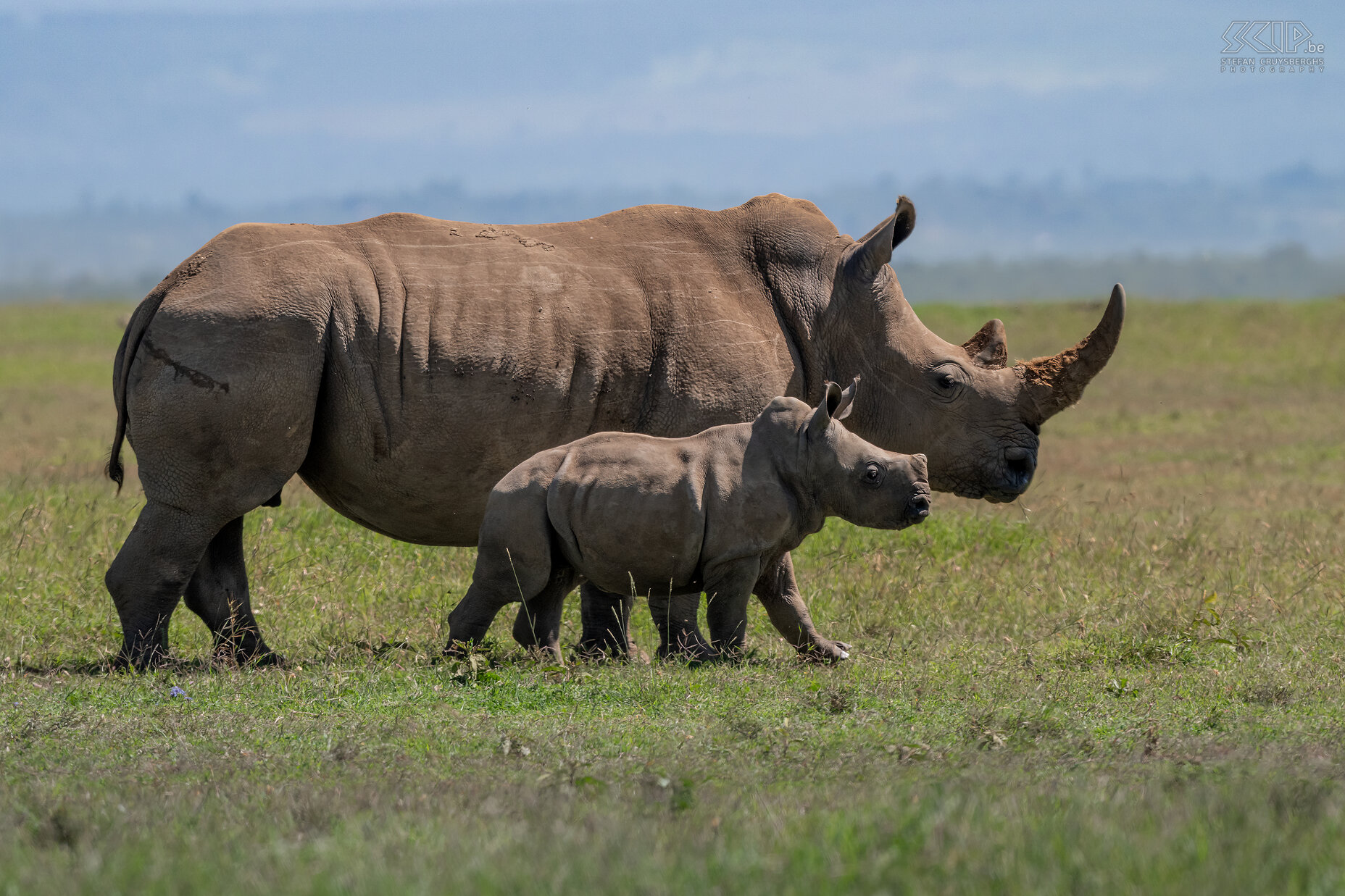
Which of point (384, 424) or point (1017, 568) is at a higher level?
point (384, 424)

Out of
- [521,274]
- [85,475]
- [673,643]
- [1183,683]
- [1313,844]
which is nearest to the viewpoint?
[1313,844]

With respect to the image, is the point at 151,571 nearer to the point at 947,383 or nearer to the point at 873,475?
the point at 873,475

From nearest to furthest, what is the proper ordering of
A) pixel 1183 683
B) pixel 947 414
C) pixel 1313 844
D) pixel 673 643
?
1. pixel 1313 844
2. pixel 1183 683
3. pixel 673 643
4. pixel 947 414

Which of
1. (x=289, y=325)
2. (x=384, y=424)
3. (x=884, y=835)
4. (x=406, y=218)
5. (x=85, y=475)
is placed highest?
(x=406, y=218)

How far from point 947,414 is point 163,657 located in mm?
4189

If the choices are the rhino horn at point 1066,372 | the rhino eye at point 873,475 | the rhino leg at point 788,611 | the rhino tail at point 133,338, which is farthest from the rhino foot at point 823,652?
the rhino tail at point 133,338

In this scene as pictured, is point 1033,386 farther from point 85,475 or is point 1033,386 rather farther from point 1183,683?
point 85,475

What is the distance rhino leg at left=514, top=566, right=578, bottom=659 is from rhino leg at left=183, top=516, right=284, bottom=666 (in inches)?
52.7

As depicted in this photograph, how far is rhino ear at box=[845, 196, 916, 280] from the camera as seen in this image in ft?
25.7

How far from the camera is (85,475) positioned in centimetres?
1486

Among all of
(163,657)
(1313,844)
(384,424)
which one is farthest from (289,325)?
(1313,844)

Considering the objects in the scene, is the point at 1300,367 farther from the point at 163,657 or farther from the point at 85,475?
the point at 163,657

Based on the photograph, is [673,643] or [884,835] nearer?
[884,835]

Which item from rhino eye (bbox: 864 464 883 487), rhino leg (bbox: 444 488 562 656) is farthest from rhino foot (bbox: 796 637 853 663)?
rhino leg (bbox: 444 488 562 656)
